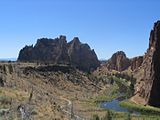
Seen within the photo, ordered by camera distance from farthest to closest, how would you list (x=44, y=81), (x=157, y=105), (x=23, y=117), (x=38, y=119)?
(x=44, y=81) < (x=157, y=105) < (x=38, y=119) < (x=23, y=117)

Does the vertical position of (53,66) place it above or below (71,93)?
above

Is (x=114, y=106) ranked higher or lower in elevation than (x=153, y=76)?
Result: lower

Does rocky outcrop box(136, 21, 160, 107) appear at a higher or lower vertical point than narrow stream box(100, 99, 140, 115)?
higher

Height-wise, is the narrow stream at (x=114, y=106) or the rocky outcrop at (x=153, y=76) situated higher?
the rocky outcrop at (x=153, y=76)

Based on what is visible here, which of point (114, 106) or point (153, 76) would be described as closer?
point (114, 106)

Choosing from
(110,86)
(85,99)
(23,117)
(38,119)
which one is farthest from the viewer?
(110,86)

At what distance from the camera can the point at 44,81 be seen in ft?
510

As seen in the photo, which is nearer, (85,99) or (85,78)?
(85,99)

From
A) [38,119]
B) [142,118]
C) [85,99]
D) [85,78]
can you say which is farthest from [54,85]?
[38,119]

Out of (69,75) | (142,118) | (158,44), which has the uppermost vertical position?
(158,44)

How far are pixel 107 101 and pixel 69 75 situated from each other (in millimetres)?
33359

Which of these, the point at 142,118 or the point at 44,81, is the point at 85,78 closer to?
the point at 44,81

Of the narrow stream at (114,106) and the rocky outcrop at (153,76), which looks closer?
the narrow stream at (114,106)

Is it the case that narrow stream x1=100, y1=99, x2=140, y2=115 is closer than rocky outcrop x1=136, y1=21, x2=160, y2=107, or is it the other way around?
narrow stream x1=100, y1=99, x2=140, y2=115
